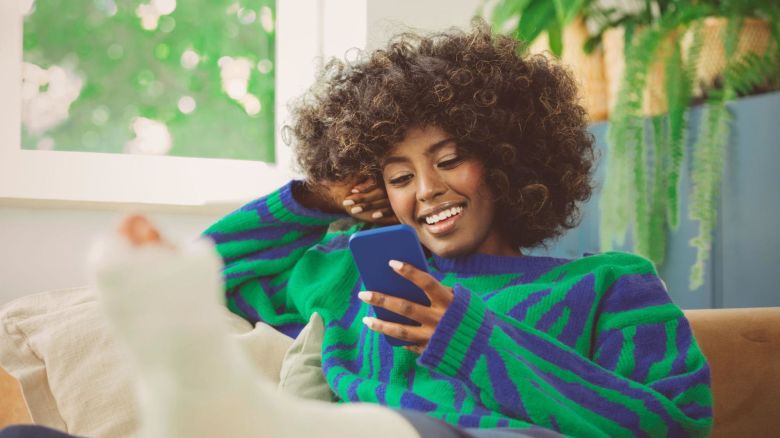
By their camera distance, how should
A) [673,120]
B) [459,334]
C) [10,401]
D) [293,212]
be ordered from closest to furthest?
[459,334] < [10,401] < [293,212] < [673,120]

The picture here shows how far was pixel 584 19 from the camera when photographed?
218 cm

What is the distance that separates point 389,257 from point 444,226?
0.56 feet

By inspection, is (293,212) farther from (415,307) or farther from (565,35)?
(565,35)

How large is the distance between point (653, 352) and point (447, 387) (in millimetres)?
246

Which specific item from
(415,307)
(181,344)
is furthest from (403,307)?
(181,344)

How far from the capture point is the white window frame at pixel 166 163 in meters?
1.88

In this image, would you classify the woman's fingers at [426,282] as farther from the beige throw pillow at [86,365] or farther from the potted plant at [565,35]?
the potted plant at [565,35]

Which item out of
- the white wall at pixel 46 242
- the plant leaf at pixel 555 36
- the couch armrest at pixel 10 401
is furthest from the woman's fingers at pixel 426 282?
the plant leaf at pixel 555 36

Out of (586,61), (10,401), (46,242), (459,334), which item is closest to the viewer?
(459,334)

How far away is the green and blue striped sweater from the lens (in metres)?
0.91

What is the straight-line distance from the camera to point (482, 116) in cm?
114

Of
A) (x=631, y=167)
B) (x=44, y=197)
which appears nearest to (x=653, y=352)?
(x=631, y=167)

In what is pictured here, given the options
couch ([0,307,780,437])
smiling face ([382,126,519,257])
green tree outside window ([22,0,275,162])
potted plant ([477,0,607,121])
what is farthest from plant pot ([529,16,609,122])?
smiling face ([382,126,519,257])

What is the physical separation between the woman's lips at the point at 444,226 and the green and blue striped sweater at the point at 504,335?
Answer: 0.23ft
